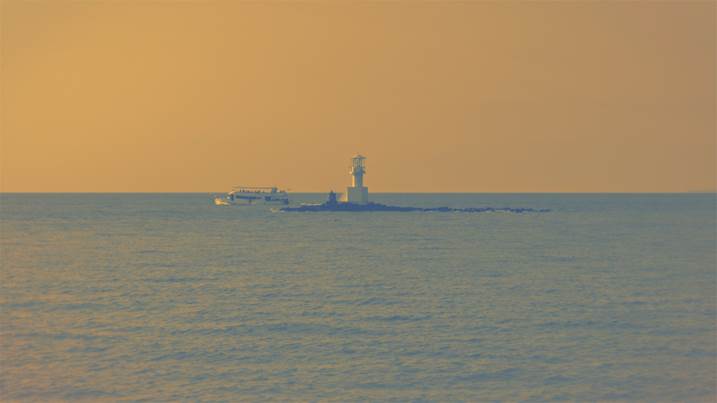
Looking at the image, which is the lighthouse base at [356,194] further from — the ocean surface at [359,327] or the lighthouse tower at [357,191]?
the ocean surface at [359,327]

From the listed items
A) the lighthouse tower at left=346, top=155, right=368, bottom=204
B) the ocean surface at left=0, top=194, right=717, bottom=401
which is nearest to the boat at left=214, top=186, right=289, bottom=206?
the lighthouse tower at left=346, top=155, right=368, bottom=204

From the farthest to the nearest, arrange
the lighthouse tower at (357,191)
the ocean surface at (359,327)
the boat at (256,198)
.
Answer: the boat at (256,198) → the lighthouse tower at (357,191) → the ocean surface at (359,327)

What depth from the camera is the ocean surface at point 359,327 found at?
19.9 meters

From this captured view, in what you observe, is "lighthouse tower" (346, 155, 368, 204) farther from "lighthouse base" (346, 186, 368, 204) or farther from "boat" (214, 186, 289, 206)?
"boat" (214, 186, 289, 206)

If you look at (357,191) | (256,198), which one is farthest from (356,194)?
(256,198)

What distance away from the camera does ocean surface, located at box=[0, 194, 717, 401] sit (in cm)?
1994

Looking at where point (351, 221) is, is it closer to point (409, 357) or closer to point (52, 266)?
point (52, 266)

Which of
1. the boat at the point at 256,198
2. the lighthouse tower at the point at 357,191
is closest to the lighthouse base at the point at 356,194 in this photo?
the lighthouse tower at the point at 357,191

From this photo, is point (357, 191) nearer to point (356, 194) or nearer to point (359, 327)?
point (356, 194)

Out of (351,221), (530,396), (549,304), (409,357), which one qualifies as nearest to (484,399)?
(530,396)

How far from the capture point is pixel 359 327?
26906 mm

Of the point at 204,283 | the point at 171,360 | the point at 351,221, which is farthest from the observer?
the point at 351,221

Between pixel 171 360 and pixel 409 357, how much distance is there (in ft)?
25.6

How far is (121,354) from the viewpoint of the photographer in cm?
2308
